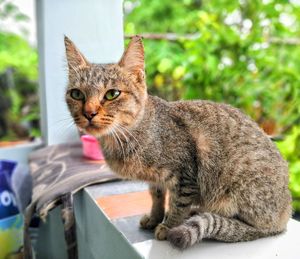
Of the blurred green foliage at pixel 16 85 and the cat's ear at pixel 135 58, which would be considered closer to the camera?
the cat's ear at pixel 135 58

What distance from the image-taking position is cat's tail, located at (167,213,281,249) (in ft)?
2.60

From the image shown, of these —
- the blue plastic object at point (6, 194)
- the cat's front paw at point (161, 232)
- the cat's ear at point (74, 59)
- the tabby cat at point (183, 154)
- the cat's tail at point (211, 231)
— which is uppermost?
the cat's ear at point (74, 59)

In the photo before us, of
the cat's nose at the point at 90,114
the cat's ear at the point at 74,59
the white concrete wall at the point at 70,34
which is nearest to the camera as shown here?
the cat's nose at the point at 90,114

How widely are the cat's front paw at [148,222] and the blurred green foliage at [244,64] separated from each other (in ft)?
2.99

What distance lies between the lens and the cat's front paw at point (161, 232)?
89 centimetres

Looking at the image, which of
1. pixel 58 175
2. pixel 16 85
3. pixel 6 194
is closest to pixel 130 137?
pixel 58 175

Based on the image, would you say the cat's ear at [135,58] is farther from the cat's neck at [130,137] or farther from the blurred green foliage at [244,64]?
the blurred green foliage at [244,64]

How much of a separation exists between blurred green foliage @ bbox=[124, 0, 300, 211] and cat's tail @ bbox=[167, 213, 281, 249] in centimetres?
85

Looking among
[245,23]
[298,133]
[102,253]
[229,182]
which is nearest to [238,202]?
[229,182]

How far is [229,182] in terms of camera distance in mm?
940

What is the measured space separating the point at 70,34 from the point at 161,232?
3.96ft

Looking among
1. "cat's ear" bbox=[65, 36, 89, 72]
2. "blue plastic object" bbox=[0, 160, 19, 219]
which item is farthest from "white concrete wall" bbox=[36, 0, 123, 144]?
"cat's ear" bbox=[65, 36, 89, 72]

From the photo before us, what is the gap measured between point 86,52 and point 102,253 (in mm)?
1011

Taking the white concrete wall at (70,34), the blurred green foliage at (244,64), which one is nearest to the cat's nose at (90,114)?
the white concrete wall at (70,34)
